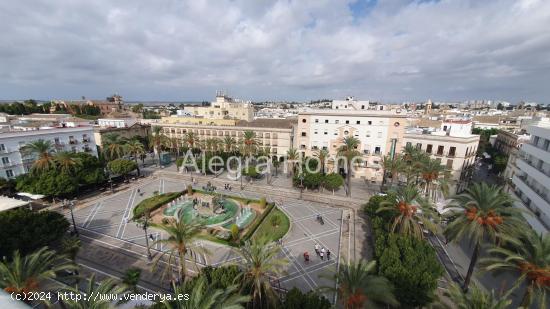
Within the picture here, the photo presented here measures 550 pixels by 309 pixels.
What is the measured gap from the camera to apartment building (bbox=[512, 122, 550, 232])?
3016cm

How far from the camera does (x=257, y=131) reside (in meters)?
71.3

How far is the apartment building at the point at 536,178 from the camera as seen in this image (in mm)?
30156

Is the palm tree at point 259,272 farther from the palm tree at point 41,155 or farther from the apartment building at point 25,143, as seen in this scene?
the apartment building at point 25,143

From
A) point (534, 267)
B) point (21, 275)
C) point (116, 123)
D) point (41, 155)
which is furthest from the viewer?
point (116, 123)

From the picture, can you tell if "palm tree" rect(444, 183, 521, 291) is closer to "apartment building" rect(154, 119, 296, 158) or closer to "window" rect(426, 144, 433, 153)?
"window" rect(426, 144, 433, 153)

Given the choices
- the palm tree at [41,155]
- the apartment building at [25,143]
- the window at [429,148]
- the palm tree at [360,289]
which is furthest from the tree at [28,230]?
the window at [429,148]

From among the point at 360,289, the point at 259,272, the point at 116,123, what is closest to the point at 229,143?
the point at 116,123

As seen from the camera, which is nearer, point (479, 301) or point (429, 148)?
point (479, 301)

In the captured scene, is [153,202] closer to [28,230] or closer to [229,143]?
[28,230]

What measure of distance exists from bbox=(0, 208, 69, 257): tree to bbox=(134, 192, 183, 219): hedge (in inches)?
424

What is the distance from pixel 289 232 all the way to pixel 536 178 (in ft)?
110

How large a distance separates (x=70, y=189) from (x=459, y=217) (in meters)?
56.2

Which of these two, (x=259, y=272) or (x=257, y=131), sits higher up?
(x=257, y=131)

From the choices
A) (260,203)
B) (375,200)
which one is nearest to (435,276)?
(375,200)
